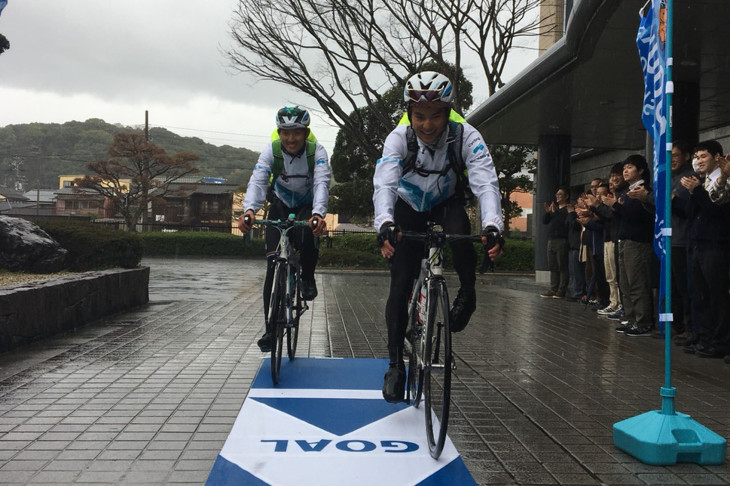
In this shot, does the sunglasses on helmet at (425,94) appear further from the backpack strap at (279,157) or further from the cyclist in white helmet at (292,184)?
the backpack strap at (279,157)

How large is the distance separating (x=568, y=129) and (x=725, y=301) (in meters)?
10.4

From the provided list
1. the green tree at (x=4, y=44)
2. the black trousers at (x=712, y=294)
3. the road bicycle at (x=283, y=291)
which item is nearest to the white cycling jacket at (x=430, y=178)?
the road bicycle at (x=283, y=291)

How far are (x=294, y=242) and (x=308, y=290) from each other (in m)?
0.59

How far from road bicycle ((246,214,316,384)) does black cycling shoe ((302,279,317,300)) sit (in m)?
0.22

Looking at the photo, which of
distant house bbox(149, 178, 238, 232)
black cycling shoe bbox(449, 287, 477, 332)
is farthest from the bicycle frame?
distant house bbox(149, 178, 238, 232)

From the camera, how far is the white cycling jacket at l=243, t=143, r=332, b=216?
18.6 ft

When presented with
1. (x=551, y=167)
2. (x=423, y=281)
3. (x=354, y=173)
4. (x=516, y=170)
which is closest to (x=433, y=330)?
(x=423, y=281)

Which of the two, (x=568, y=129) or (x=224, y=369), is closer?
(x=224, y=369)

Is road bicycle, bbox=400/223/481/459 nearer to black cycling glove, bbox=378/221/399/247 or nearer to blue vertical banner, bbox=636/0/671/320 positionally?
black cycling glove, bbox=378/221/399/247

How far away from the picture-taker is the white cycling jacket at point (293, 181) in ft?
18.6

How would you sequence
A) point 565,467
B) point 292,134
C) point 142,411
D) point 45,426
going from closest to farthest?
point 565,467, point 45,426, point 142,411, point 292,134

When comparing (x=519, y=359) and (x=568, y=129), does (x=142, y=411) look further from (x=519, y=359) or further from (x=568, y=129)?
(x=568, y=129)

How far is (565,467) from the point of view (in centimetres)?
347

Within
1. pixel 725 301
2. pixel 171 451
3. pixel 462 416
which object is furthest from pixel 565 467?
pixel 725 301
